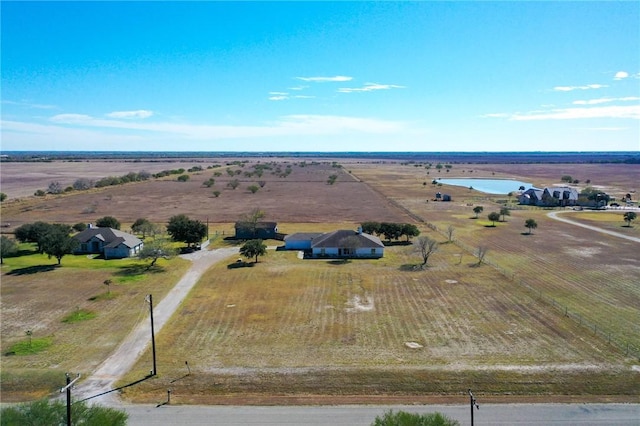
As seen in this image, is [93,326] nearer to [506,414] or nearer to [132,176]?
[506,414]

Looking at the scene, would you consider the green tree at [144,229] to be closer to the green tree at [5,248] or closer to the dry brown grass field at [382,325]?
the dry brown grass field at [382,325]

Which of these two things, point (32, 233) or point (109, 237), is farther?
point (109, 237)

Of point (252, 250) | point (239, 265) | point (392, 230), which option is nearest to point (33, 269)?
point (239, 265)

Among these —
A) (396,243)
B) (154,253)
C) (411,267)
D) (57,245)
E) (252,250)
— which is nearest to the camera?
(57,245)

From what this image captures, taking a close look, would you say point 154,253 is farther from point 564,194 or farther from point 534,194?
point 564,194

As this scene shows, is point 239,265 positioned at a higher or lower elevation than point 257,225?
lower

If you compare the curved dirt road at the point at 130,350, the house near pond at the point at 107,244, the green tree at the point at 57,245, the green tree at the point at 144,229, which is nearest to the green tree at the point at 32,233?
the house near pond at the point at 107,244

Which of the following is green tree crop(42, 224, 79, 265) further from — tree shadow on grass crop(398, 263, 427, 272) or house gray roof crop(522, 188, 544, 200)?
house gray roof crop(522, 188, 544, 200)

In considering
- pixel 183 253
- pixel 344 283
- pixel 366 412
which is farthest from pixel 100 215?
pixel 366 412
